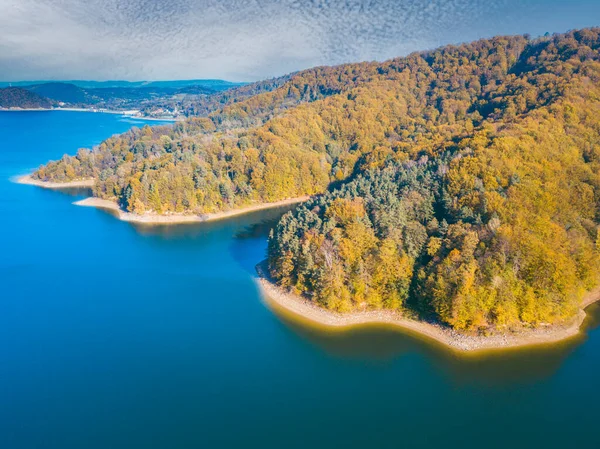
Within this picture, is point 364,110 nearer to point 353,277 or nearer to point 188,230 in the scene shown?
point 188,230

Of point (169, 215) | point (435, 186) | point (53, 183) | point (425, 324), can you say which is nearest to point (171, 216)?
point (169, 215)

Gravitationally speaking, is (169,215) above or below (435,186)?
below

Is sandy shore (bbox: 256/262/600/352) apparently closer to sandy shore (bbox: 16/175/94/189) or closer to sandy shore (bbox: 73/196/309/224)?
sandy shore (bbox: 73/196/309/224)

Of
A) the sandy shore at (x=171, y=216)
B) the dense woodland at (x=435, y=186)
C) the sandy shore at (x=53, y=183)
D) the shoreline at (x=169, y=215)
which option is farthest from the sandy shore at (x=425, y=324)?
the sandy shore at (x=53, y=183)

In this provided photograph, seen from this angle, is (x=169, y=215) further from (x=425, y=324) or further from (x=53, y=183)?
(x=425, y=324)

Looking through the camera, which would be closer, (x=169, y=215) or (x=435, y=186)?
(x=435, y=186)

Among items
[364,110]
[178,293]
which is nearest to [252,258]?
[178,293]

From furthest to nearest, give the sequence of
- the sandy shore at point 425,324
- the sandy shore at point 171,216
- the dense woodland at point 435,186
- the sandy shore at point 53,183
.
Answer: the sandy shore at point 53,183 < the sandy shore at point 171,216 < the dense woodland at point 435,186 < the sandy shore at point 425,324

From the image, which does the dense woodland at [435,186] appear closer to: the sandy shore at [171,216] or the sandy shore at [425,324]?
the sandy shore at [425,324]

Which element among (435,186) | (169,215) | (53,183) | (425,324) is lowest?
(425,324)
